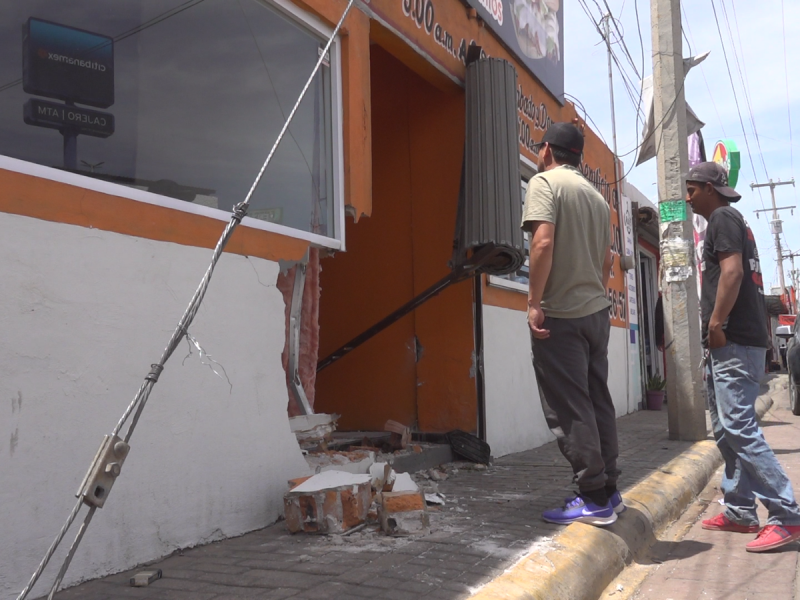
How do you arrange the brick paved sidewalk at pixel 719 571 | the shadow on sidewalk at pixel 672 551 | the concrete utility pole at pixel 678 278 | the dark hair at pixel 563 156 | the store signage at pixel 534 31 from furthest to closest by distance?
the concrete utility pole at pixel 678 278 < the store signage at pixel 534 31 < the dark hair at pixel 563 156 < the shadow on sidewalk at pixel 672 551 < the brick paved sidewalk at pixel 719 571

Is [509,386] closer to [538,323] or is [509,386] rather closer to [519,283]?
[519,283]

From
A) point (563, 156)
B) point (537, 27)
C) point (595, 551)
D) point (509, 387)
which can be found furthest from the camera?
point (537, 27)

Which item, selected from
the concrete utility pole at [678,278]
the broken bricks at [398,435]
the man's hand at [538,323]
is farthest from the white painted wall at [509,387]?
the man's hand at [538,323]

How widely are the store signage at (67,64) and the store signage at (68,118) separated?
39 millimetres

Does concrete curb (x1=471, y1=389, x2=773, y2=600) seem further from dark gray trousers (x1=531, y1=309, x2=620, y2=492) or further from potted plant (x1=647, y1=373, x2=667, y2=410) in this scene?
potted plant (x1=647, y1=373, x2=667, y2=410)

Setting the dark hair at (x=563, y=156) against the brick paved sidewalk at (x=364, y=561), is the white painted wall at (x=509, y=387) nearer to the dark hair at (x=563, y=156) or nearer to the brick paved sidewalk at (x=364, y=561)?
the brick paved sidewalk at (x=364, y=561)

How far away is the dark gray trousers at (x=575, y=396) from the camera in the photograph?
3.70 metres

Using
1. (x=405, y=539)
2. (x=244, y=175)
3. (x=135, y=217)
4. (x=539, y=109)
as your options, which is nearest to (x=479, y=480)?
(x=405, y=539)

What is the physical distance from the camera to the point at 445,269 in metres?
6.42

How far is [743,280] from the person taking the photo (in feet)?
13.4

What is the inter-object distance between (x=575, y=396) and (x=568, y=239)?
2.63 feet

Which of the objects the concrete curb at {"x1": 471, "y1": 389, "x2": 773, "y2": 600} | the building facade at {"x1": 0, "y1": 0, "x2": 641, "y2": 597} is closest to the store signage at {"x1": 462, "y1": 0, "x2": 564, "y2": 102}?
the building facade at {"x1": 0, "y1": 0, "x2": 641, "y2": 597}

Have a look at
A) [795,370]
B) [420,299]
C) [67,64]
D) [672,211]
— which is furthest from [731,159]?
[67,64]

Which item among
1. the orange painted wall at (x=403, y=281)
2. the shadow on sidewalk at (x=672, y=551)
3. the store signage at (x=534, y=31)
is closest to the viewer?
the shadow on sidewalk at (x=672, y=551)
